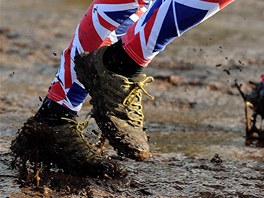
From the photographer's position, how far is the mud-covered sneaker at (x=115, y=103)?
100 inches

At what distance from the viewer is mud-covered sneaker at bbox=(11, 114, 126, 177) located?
9.07 feet

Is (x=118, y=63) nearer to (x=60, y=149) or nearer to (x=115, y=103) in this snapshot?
(x=115, y=103)

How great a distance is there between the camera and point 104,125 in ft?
8.46

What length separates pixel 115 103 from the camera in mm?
2602

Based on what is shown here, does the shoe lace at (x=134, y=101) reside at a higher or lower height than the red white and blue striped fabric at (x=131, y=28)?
lower

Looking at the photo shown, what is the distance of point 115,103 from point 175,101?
8.58ft

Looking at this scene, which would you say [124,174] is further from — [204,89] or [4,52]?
[4,52]

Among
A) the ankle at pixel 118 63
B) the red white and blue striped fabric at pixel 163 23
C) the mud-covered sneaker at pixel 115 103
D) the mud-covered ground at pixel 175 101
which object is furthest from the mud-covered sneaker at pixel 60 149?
the red white and blue striped fabric at pixel 163 23

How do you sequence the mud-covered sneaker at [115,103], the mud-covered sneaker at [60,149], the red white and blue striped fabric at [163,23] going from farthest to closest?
the mud-covered sneaker at [60,149] < the mud-covered sneaker at [115,103] < the red white and blue striped fabric at [163,23]

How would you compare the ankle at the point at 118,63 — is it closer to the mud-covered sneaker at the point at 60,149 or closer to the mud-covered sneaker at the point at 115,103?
the mud-covered sneaker at the point at 115,103

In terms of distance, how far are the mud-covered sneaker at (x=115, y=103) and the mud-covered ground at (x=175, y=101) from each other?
0.26m

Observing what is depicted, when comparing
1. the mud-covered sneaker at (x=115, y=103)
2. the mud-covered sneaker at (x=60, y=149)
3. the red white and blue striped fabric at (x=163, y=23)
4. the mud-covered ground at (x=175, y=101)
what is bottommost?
the mud-covered ground at (x=175, y=101)

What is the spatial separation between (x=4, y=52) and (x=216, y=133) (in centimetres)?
276

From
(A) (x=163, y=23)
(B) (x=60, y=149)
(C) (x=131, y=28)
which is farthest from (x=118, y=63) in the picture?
(B) (x=60, y=149)
